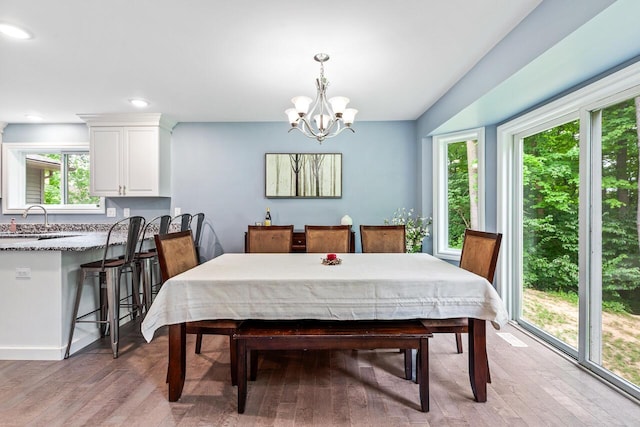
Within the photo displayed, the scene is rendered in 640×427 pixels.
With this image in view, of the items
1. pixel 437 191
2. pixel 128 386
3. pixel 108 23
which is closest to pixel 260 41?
pixel 108 23

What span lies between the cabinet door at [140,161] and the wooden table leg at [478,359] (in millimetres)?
3735

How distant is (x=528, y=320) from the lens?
3.10 m

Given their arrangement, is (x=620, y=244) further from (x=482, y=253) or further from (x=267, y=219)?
(x=267, y=219)

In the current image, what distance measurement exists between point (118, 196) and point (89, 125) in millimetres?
935

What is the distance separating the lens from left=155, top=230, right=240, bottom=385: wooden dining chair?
1.90m

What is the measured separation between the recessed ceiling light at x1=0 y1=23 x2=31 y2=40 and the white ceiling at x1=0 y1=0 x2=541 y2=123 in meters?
0.06

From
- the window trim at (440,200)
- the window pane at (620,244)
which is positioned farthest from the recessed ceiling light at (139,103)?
the window pane at (620,244)

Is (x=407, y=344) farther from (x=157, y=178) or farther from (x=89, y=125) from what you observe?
(x=89, y=125)

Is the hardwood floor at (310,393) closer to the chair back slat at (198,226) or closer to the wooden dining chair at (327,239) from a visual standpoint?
the wooden dining chair at (327,239)

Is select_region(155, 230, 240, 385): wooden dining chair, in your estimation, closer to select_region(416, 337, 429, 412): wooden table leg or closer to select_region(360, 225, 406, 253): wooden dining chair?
select_region(416, 337, 429, 412): wooden table leg

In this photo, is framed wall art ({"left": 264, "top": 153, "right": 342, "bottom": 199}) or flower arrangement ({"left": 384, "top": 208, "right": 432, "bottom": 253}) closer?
flower arrangement ({"left": 384, "top": 208, "right": 432, "bottom": 253})

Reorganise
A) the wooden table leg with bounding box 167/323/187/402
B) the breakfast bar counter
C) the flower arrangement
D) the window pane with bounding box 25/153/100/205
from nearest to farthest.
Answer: the wooden table leg with bounding box 167/323/187/402
the breakfast bar counter
the flower arrangement
the window pane with bounding box 25/153/100/205

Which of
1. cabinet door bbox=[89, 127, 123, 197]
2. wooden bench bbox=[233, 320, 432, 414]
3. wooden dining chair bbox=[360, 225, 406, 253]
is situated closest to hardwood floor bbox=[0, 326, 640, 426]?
wooden bench bbox=[233, 320, 432, 414]

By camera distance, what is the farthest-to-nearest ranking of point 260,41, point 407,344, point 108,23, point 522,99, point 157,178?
point 157,178
point 522,99
point 260,41
point 108,23
point 407,344
